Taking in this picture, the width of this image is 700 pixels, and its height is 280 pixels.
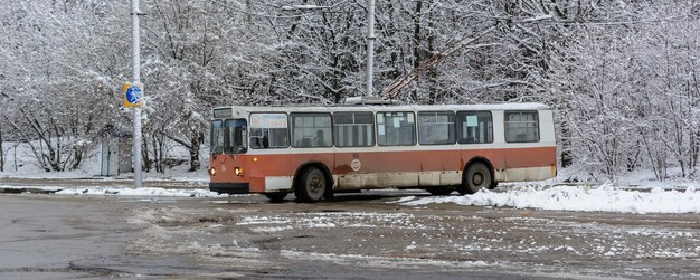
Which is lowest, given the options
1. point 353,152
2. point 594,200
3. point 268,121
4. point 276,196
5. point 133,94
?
point 594,200

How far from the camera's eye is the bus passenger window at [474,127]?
25.6 meters

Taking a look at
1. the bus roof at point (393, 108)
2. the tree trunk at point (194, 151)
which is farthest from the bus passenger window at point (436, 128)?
the tree trunk at point (194, 151)

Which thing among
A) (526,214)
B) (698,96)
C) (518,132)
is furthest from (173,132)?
(526,214)

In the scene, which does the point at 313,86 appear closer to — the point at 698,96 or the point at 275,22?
the point at 275,22

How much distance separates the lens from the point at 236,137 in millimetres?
23125

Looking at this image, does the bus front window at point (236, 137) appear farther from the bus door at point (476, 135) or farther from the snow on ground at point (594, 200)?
the bus door at point (476, 135)

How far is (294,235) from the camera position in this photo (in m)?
14.6

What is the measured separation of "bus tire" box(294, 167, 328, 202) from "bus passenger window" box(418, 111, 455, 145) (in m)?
3.12

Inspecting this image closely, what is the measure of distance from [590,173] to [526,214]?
1422cm

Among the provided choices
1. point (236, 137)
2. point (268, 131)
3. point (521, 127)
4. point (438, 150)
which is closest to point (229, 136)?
point (236, 137)

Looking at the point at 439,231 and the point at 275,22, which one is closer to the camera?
the point at 439,231

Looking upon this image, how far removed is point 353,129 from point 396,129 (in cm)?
129

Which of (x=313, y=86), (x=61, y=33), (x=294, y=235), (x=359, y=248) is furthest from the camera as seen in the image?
(x=61, y=33)

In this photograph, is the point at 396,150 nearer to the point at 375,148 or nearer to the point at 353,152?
the point at 375,148
